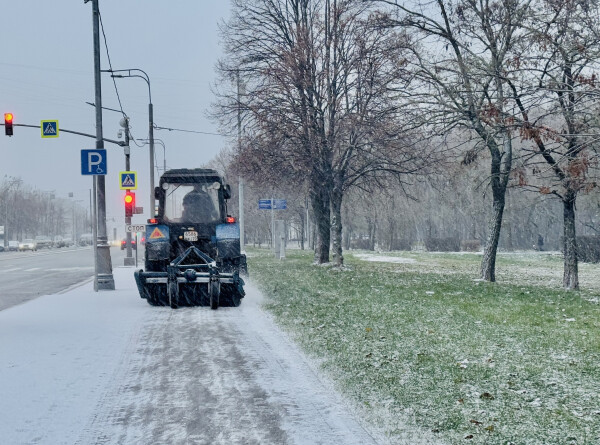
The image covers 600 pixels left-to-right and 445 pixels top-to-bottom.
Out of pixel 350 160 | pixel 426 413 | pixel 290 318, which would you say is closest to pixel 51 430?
pixel 426 413

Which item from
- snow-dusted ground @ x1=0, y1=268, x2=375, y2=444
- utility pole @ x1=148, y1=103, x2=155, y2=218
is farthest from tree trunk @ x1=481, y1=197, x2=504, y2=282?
utility pole @ x1=148, y1=103, x2=155, y2=218

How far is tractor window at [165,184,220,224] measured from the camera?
15.6 meters

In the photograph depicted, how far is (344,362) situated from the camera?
7.88 metres

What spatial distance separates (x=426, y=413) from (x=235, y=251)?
9.84 meters

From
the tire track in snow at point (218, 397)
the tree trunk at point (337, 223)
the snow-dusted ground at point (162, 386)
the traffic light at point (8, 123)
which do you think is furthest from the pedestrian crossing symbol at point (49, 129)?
the tire track in snow at point (218, 397)

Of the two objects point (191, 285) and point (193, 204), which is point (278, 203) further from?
point (191, 285)

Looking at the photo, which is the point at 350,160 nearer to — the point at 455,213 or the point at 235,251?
the point at 235,251

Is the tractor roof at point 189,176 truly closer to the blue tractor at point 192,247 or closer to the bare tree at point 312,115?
the blue tractor at point 192,247

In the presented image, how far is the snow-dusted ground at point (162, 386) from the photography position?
5273 millimetres

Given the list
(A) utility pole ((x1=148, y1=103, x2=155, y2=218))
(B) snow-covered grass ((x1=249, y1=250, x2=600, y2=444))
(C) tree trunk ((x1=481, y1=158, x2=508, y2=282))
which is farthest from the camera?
(A) utility pole ((x1=148, y1=103, x2=155, y2=218))

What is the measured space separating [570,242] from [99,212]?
13493mm

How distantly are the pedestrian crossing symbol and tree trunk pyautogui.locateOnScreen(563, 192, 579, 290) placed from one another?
54.8 ft

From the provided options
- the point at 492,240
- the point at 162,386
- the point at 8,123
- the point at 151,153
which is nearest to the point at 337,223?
the point at 492,240

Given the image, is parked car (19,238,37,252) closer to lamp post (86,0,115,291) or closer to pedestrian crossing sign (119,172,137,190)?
pedestrian crossing sign (119,172,137,190)
